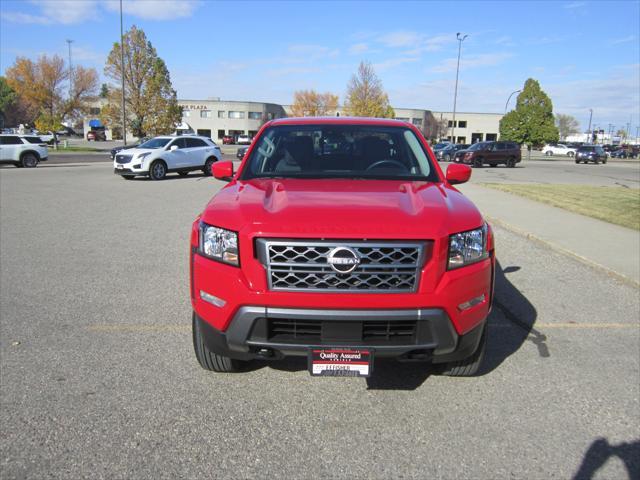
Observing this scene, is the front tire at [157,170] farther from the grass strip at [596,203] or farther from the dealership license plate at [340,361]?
the dealership license plate at [340,361]

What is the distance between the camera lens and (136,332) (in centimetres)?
455

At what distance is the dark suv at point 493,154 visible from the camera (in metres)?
36.2

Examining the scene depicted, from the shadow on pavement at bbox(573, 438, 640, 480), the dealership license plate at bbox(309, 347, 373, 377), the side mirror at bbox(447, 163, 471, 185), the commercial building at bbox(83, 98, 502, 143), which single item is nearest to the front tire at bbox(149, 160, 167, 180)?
the side mirror at bbox(447, 163, 471, 185)

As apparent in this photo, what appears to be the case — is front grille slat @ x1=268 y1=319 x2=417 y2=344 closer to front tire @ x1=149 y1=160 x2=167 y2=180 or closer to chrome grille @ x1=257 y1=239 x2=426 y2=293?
chrome grille @ x1=257 y1=239 x2=426 y2=293

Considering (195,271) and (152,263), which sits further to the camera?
(152,263)

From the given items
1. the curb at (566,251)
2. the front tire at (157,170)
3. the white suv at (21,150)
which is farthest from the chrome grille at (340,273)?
the white suv at (21,150)

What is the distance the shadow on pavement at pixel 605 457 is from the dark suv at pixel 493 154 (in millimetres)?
34555

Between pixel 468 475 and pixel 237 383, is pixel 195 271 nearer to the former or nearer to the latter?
pixel 237 383

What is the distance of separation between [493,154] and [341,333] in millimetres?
36190

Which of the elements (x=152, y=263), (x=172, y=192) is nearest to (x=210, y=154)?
(x=172, y=192)

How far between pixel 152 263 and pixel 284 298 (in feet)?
15.1

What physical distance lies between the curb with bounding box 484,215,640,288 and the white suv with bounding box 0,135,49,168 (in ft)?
81.4

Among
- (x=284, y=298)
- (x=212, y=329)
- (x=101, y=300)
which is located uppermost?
(x=284, y=298)

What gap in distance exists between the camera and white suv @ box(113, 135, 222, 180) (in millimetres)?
20766
